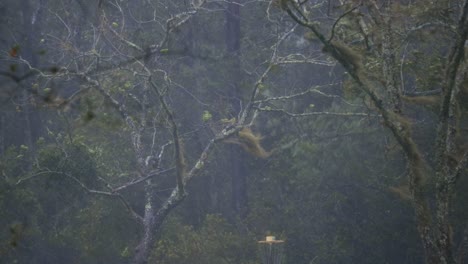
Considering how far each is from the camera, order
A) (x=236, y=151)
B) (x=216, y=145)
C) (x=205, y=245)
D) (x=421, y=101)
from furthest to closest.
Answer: (x=236, y=151)
(x=216, y=145)
(x=205, y=245)
(x=421, y=101)

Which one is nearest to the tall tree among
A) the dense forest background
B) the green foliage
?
the dense forest background

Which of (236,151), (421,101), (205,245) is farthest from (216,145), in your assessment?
(421,101)

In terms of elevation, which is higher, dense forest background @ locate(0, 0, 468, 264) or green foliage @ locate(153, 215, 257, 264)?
dense forest background @ locate(0, 0, 468, 264)

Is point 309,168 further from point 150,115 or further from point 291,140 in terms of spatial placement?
point 150,115

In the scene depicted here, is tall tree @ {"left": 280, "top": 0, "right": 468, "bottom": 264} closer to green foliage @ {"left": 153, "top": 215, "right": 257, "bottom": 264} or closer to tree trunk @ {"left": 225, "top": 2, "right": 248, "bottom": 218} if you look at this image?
green foliage @ {"left": 153, "top": 215, "right": 257, "bottom": 264}

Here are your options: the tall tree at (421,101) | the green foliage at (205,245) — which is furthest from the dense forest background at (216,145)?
the tall tree at (421,101)

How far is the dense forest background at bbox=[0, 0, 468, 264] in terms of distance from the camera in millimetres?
12273

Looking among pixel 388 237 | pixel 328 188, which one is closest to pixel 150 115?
pixel 328 188

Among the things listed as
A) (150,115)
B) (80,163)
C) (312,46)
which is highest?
(312,46)

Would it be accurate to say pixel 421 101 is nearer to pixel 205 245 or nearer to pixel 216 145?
pixel 205 245

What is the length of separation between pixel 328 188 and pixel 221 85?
226 inches

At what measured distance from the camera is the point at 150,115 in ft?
48.0

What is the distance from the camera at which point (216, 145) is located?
16.8 m

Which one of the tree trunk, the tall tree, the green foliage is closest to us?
the tall tree
